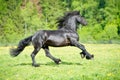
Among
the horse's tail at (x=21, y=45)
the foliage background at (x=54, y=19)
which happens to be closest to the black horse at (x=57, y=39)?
the horse's tail at (x=21, y=45)

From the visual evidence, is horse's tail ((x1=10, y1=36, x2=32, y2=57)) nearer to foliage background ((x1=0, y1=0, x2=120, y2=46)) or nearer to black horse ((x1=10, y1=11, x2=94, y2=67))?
black horse ((x1=10, y1=11, x2=94, y2=67))

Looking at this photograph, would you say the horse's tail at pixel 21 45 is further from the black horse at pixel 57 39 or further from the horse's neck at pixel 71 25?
the horse's neck at pixel 71 25

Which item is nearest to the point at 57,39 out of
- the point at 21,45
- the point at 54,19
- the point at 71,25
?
the point at 71,25

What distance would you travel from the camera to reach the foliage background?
69.6 m

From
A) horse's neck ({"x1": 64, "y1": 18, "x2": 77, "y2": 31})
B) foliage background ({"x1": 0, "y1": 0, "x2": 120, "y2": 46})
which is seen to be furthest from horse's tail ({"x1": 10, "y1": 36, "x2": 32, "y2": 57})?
foliage background ({"x1": 0, "y1": 0, "x2": 120, "y2": 46})

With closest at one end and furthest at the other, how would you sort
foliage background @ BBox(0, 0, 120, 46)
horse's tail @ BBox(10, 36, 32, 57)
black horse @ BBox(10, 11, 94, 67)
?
black horse @ BBox(10, 11, 94, 67), horse's tail @ BBox(10, 36, 32, 57), foliage background @ BBox(0, 0, 120, 46)

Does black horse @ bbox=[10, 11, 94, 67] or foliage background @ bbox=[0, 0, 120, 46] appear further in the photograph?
foliage background @ bbox=[0, 0, 120, 46]

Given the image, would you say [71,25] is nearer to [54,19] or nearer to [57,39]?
[57,39]

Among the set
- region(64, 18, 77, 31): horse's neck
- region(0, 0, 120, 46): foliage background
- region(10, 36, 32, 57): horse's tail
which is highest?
region(64, 18, 77, 31): horse's neck

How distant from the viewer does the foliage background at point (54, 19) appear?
69.6 metres

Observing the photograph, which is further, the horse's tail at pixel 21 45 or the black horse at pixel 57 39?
the horse's tail at pixel 21 45

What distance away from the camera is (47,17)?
82250 millimetres

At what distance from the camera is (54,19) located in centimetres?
7394

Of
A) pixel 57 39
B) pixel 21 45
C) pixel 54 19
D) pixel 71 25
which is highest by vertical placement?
pixel 71 25
